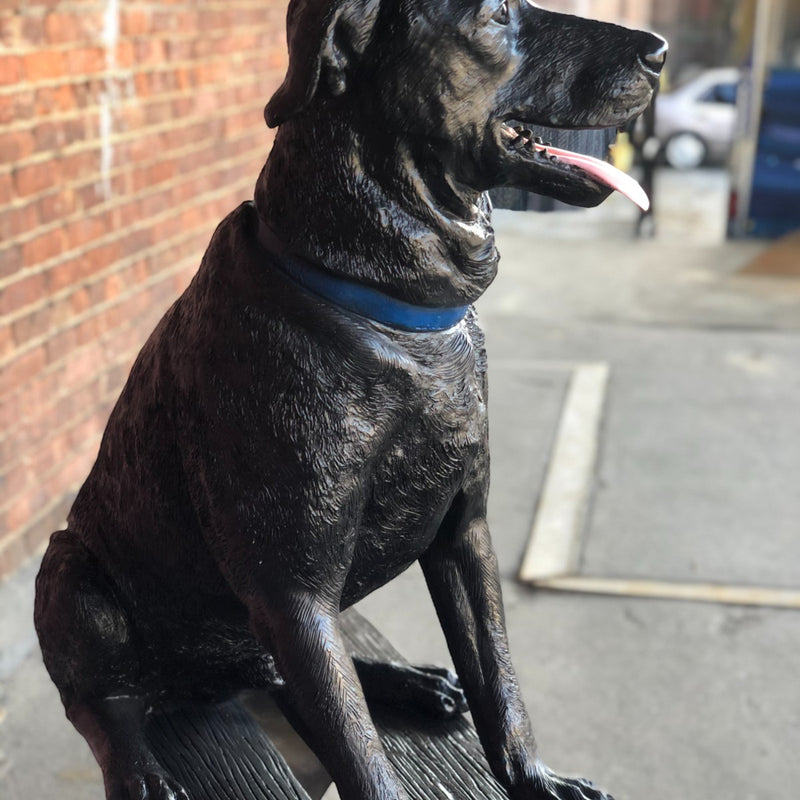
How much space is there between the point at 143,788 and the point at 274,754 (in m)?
0.25

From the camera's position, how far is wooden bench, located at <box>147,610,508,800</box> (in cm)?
171

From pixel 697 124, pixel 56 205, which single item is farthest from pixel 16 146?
pixel 697 124

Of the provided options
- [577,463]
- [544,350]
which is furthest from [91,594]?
[544,350]

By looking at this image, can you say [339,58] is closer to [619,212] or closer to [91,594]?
[91,594]

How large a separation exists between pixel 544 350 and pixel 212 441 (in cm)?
500

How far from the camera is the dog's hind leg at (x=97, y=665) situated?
1613mm

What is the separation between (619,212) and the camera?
10812mm

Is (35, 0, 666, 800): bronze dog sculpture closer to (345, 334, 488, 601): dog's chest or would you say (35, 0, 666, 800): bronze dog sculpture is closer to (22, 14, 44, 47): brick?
(345, 334, 488, 601): dog's chest

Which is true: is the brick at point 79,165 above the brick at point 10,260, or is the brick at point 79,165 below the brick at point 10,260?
above

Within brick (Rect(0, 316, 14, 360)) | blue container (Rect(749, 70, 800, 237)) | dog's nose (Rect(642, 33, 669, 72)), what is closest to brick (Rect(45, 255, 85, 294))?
brick (Rect(0, 316, 14, 360))

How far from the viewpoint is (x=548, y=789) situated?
1611mm

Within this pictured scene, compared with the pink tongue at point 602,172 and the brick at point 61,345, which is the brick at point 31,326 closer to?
the brick at point 61,345

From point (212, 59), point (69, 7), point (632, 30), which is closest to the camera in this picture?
point (632, 30)

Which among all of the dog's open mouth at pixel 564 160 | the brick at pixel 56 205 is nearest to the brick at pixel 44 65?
the brick at pixel 56 205
